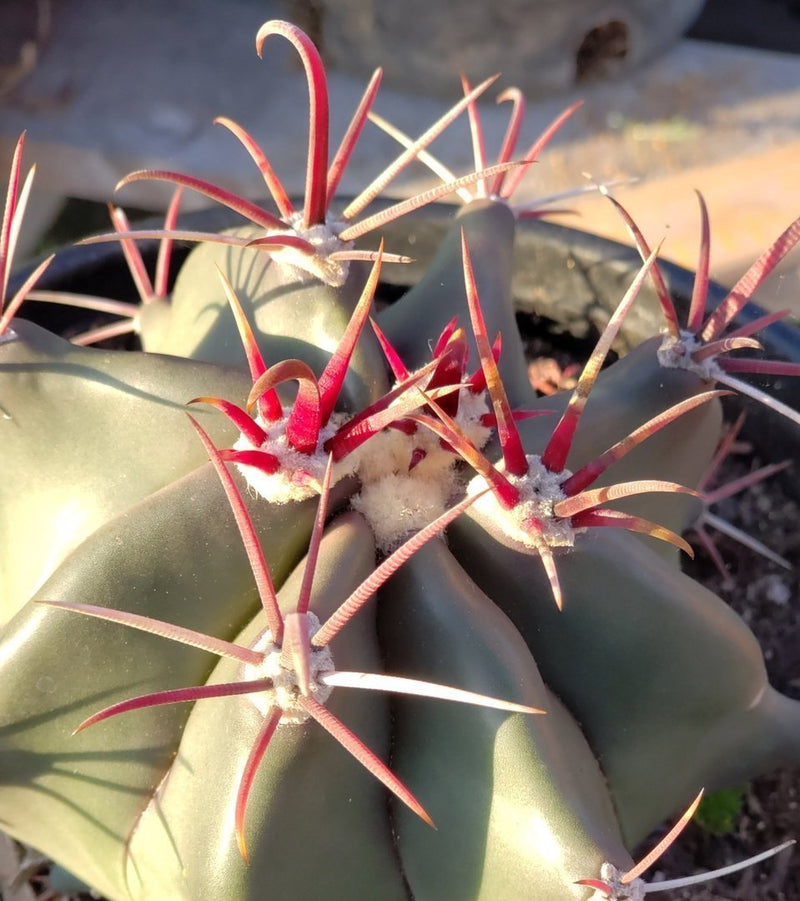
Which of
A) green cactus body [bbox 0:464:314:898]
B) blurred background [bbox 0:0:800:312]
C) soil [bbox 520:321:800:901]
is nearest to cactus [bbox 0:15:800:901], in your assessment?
green cactus body [bbox 0:464:314:898]

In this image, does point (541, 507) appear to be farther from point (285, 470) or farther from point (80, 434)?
point (80, 434)

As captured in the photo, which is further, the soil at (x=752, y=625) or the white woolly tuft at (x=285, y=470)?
the soil at (x=752, y=625)

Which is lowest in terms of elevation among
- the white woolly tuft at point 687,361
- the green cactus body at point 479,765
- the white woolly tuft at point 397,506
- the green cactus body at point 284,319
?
the green cactus body at point 479,765

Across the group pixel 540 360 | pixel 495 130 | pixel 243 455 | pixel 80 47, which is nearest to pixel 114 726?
pixel 243 455

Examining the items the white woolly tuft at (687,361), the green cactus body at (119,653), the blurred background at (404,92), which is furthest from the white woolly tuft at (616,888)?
the blurred background at (404,92)

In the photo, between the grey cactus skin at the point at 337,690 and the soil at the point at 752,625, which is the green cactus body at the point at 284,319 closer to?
the grey cactus skin at the point at 337,690

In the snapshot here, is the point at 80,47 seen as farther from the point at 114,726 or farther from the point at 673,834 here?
the point at 673,834

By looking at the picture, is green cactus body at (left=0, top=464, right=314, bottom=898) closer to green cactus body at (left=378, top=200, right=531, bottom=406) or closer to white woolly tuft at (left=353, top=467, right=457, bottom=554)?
white woolly tuft at (left=353, top=467, right=457, bottom=554)

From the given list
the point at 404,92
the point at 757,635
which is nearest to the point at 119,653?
the point at 757,635
